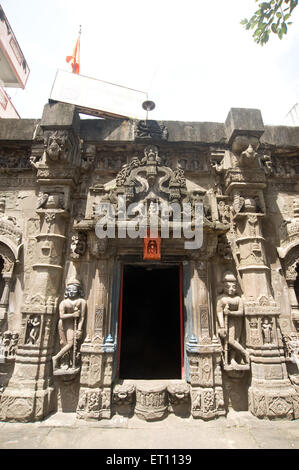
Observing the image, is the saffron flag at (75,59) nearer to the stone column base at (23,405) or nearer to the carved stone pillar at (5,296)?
the carved stone pillar at (5,296)

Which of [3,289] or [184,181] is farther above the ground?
[184,181]

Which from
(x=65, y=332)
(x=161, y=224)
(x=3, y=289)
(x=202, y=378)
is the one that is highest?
(x=161, y=224)

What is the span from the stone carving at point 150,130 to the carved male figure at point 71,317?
3.93m

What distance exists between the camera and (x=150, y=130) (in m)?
6.01

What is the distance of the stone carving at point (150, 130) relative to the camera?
5.95 metres

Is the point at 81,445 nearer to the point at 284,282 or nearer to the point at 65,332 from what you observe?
the point at 65,332

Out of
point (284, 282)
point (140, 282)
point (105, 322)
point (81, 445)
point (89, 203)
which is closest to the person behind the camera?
point (81, 445)

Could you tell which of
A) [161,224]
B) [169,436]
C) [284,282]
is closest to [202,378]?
[169,436]

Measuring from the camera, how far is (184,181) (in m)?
5.61

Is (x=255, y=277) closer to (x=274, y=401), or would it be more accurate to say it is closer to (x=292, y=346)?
(x=292, y=346)

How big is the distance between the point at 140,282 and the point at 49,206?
404 cm

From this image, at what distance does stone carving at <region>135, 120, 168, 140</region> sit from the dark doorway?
3.68m

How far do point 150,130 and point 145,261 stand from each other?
329 cm

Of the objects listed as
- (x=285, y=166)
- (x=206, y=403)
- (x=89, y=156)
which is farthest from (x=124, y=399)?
(x=285, y=166)
